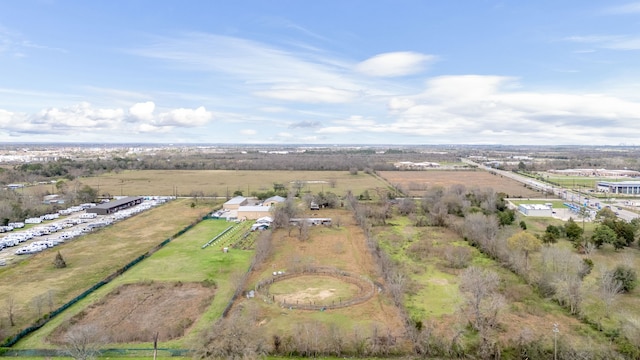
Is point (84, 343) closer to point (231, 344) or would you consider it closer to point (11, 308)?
point (231, 344)

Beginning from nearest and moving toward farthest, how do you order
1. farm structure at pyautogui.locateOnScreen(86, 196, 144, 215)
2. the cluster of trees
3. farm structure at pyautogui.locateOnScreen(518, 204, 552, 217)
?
the cluster of trees < farm structure at pyautogui.locateOnScreen(518, 204, 552, 217) < farm structure at pyautogui.locateOnScreen(86, 196, 144, 215)

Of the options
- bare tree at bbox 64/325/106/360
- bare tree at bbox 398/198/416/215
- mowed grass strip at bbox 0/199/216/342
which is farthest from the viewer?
bare tree at bbox 398/198/416/215

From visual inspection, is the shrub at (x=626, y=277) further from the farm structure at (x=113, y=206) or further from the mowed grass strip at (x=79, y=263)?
the farm structure at (x=113, y=206)

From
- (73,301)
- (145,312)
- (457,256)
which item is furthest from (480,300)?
(73,301)

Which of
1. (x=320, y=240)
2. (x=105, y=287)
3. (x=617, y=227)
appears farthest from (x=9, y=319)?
(x=617, y=227)

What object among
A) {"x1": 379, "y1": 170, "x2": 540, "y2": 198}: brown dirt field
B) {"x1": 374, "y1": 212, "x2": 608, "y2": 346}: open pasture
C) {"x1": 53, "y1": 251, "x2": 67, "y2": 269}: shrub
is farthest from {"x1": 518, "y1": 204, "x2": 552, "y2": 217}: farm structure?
{"x1": 53, "y1": 251, "x2": 67, "y2": 269}: shrub

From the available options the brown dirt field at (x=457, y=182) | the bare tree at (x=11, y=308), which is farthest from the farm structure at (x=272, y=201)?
the bare tree at (x=11, y=308)

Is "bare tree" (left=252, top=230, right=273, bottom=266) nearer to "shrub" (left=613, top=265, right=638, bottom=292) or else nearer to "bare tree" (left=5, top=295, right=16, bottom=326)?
"bare tree" (left=5, top=295, right=16, bottom=326)
